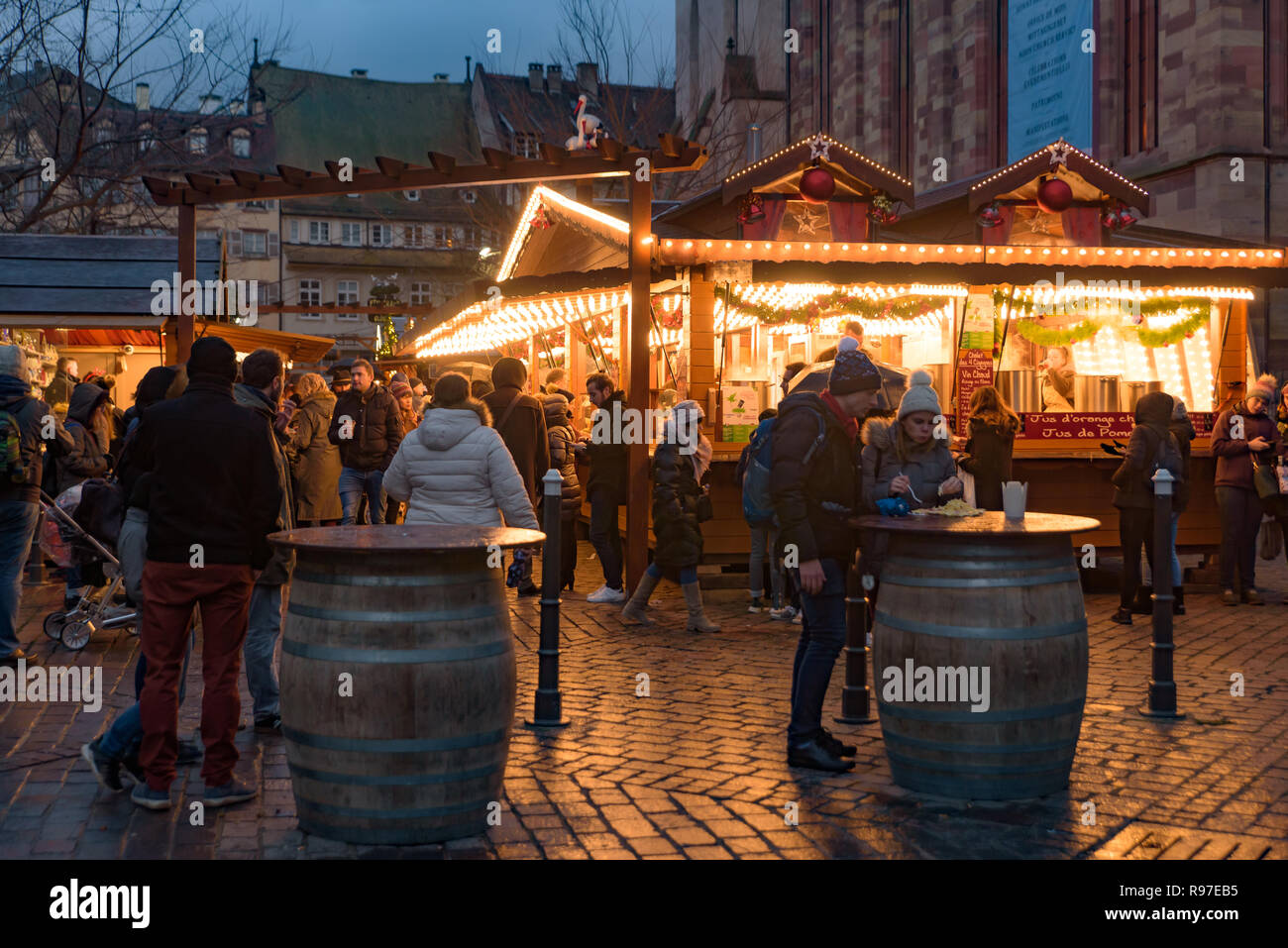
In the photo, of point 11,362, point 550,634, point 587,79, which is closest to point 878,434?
point 550,634

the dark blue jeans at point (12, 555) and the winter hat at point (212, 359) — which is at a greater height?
the winter hat at point (212, 359)

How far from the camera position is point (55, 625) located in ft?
30.5

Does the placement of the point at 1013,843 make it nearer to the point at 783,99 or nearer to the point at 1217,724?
the point at 1217,724

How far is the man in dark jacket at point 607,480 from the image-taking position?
1122 centimetres

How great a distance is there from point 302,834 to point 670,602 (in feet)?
22.1

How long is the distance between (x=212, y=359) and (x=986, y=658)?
3.27 meters

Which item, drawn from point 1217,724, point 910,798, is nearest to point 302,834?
point 910,798

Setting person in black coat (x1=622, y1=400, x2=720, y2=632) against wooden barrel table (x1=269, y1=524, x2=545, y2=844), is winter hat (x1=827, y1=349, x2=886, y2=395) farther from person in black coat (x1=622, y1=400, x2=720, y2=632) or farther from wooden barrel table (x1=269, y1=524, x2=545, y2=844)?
person in black coat (x1=622, y1=400, x2=720, y2=632)

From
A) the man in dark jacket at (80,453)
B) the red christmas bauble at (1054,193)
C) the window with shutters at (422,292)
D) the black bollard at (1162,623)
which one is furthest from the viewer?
the window with shutters at (422,292)

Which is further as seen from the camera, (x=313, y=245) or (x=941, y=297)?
(x=313, y=245)

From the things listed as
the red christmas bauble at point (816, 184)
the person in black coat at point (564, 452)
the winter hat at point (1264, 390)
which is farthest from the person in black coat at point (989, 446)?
the person in black coat at point (564, 452)

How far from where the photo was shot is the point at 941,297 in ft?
44.2

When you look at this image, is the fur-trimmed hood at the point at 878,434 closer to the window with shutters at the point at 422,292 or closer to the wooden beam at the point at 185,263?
the wooden beam at the point at 185,263

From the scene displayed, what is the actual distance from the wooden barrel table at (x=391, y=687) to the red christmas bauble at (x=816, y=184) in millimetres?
8842
